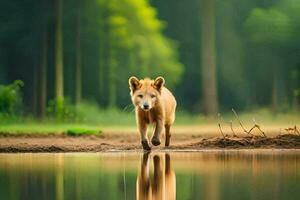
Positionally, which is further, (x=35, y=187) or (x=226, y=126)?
(x=226, y=126)

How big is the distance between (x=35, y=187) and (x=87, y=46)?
1148 inches

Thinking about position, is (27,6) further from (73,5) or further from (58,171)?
(58,171)

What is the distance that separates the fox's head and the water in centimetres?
88

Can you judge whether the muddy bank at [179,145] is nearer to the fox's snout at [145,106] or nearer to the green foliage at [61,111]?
the fox's snout at [145,106]

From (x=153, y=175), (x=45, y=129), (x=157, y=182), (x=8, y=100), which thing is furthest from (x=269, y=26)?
(x=157, y=182)

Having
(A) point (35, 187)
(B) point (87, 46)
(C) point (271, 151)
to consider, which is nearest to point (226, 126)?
(C) point (271, 151)

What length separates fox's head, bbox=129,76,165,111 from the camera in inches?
640

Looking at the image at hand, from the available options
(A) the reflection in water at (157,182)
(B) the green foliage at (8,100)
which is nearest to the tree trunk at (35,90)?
(B) the green foliage at (8,100)

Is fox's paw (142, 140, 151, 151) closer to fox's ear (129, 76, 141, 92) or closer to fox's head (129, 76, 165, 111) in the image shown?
fox's head (129, 76, 165, 111)

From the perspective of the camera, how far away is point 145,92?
16.5 metres

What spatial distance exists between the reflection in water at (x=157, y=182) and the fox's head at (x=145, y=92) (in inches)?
74.2

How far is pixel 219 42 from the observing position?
41.9 metres

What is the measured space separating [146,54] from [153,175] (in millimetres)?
24392

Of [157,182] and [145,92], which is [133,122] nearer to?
[145,92]
